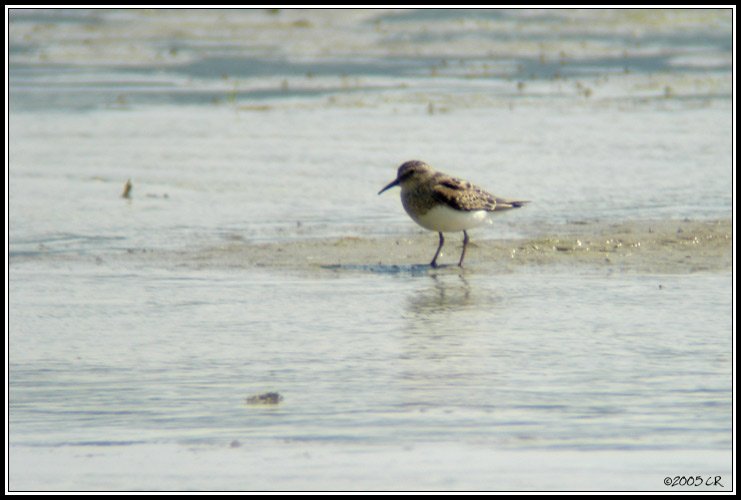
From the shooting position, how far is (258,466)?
5.29 metres

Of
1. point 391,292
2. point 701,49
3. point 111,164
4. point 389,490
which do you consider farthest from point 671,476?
point 701,49

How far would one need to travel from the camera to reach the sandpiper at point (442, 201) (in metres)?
10.2

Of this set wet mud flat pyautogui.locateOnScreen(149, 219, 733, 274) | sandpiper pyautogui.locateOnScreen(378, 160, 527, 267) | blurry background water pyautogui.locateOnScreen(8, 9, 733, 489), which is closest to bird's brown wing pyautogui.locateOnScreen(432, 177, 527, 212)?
sandpiper pyautogui.locateOnScreen(378, 160, 527, 267)

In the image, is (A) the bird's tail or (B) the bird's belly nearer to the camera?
(B) the bird's belly

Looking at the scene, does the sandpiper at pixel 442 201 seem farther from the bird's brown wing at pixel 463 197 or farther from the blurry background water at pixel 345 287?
the blurry background water at pixel 345 287

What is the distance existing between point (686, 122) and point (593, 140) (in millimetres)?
1937

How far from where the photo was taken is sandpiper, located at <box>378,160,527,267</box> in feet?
33.5

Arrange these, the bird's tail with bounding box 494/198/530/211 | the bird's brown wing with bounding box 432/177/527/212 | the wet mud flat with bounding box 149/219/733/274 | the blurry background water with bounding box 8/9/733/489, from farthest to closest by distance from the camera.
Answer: the bird's tail with bounding box 494/198/530/211 → the bird's brown wing with bounding box 432/177/527/212 → the wet mud flat with bounding box 149/219/733/274 → the blurry background water with bounding box 8/9/733/489

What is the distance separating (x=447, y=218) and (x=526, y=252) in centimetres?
68

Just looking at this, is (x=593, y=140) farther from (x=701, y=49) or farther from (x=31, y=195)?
(x=701, y=49)

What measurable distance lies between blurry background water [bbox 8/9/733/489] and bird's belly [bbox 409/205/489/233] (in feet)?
2.70

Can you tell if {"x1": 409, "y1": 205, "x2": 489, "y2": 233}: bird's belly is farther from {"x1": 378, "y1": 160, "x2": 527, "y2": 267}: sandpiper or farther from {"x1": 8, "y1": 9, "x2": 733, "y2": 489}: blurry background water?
{"x1": 8, "y1": 9, "x2": 733, "y2": 489}: blurry background water

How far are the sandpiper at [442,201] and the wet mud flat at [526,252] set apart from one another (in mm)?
260

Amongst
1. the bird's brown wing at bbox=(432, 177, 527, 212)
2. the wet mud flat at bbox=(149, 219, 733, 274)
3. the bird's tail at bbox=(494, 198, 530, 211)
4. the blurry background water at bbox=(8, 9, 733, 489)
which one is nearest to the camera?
the blurry background water at bbox=(8, 9, 733, 489)
